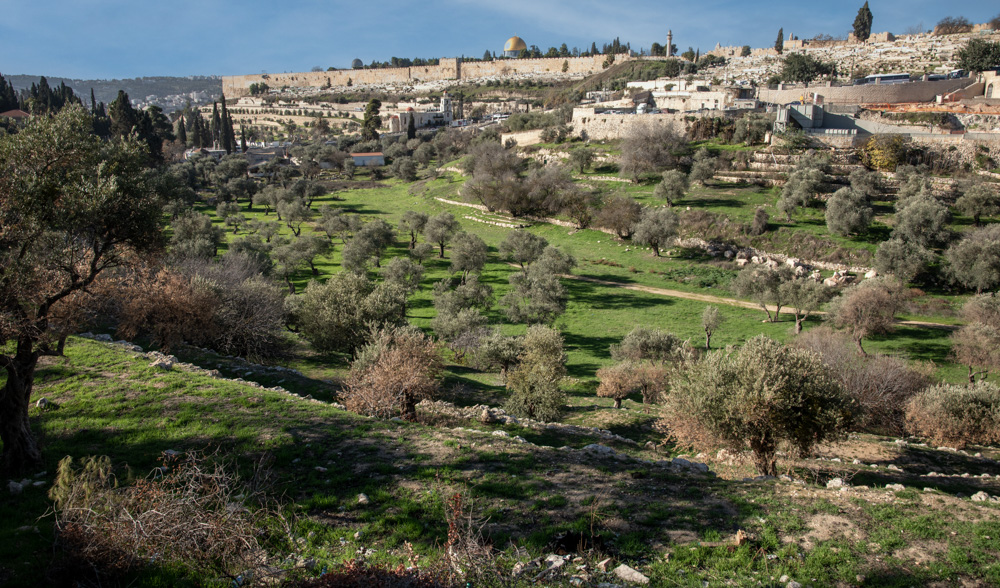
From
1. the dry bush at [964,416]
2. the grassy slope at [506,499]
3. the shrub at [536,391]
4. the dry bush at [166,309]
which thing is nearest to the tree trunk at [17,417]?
the grassy slope at [506,499]

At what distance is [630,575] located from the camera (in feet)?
20.9

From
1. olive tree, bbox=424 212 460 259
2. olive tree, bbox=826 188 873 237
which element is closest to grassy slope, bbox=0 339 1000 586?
olive tree, bbox=826 188 873 237

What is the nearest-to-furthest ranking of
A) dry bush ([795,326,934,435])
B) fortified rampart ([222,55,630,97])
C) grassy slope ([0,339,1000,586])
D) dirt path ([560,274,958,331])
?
grassy slope ([0,339,1000,586])
dry bush ([795,326,934,435])
dirt path ([560,274,958,331])
fortified rampart ([222,55,630,97])

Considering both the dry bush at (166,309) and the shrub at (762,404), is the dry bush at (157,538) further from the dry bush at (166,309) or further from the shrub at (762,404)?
the dry bush at (166,309)

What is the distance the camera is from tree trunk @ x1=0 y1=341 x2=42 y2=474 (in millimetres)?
8070

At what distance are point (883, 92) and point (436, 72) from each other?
137 metres

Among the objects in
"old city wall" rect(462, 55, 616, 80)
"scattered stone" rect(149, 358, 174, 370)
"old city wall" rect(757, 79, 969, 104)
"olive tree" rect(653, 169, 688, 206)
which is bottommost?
"scattered stone" rect(149, 358, 174, 370)

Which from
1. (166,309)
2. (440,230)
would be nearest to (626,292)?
(440,230)

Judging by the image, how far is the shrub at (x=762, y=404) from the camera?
10742mm

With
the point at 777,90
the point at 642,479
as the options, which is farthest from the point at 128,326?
the point at 777,90

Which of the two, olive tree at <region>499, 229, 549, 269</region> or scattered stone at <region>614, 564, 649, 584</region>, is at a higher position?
olive tree at <region>499, 229, 549, 269</region>

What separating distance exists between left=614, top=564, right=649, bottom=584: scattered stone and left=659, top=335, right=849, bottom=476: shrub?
5454 mm

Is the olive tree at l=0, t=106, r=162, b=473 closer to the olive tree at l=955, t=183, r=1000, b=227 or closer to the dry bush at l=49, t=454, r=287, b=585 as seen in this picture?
the dry bush at l=49, t=454, r=287, b=585

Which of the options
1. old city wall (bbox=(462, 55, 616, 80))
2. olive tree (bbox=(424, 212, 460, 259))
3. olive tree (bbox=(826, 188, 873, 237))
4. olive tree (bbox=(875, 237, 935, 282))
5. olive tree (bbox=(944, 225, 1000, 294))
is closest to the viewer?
olive tree (bbox=(944, 225, 1000, 294))
